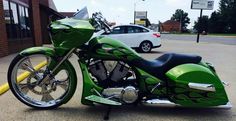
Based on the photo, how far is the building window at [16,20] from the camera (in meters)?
10.1

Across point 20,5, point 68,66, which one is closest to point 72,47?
point 68,66

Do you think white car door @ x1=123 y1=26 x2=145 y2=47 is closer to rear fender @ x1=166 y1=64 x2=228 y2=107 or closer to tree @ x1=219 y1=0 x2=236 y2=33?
rear fender @ x1=166 y1=64 x2=228 y2=107

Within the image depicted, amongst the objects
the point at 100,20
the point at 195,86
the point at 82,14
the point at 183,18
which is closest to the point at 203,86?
the point at 195,86

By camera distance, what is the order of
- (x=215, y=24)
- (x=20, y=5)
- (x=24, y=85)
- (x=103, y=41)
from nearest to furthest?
(x=103, y=41) → (x=24, y=85) → (x=20, y=5) → (x=215, y=24)

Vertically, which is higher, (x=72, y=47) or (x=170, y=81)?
(x=72, y=47)

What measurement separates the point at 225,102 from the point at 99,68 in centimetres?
177

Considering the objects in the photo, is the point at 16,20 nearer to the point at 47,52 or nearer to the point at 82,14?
the point at 47,52

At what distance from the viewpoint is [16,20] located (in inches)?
438

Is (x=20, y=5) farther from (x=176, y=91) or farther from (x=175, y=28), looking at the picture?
(x=175, y=28)

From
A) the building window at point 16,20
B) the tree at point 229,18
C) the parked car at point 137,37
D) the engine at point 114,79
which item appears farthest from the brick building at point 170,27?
the engine at point 114,79

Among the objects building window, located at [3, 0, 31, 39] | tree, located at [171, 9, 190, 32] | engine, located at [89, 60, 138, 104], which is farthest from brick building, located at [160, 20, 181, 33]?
engine, located at [89, 60, 138, 104]

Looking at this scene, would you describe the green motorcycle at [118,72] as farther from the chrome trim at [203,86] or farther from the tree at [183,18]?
the tree at [183,18]

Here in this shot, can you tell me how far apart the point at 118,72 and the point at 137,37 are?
8526mm

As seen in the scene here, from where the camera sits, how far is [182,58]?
11.3 feet
